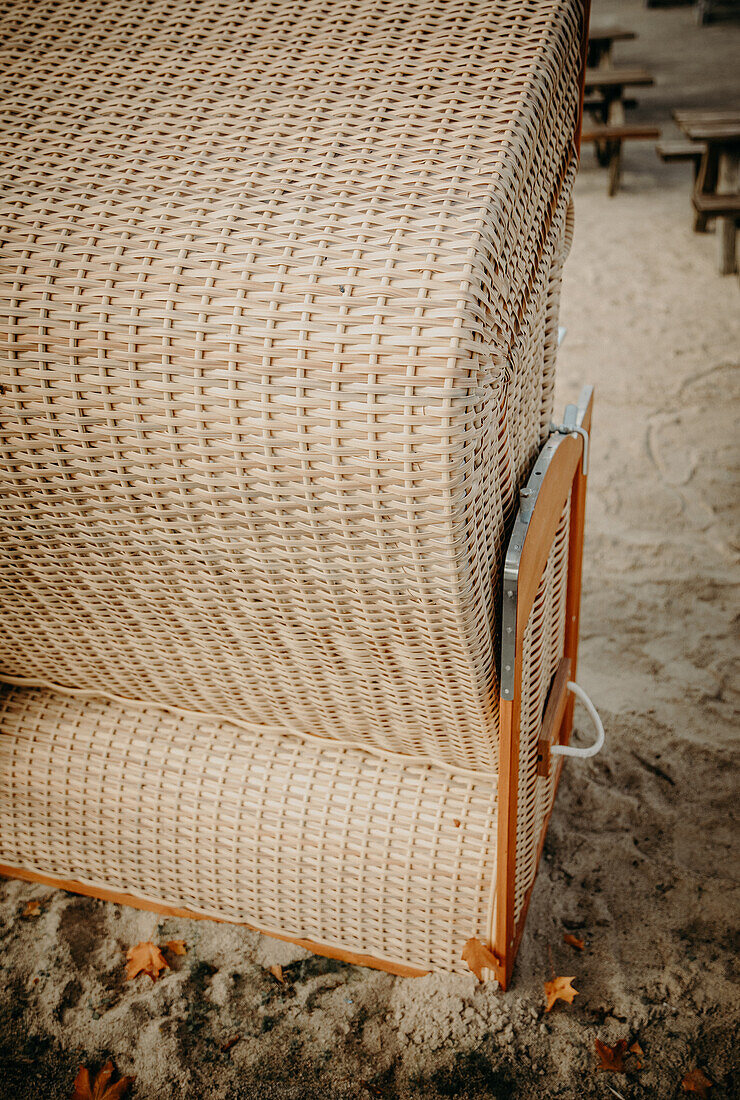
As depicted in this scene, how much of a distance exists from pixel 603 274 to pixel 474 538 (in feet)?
13.4

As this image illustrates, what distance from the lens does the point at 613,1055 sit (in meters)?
1.57

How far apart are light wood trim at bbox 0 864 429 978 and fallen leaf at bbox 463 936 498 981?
14cm

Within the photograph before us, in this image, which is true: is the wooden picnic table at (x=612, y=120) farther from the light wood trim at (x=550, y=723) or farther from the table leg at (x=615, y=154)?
the light wood trim at (x=550, y=723)

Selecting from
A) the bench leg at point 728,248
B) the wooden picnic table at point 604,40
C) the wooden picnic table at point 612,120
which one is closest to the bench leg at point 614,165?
the wooden picnic table at point 612,120

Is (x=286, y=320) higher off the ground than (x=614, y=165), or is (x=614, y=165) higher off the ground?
(x=286, y=320)

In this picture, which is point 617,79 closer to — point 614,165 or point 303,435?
point 614,165

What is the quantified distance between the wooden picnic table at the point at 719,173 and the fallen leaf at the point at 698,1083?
Answer: 4.20 meters

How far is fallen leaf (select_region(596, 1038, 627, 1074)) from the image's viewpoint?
1553mm

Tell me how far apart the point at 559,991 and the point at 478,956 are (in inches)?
9.2

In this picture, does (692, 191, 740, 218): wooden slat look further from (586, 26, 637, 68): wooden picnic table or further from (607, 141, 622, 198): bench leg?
(586, 26, 637, 68): wooden picnic table

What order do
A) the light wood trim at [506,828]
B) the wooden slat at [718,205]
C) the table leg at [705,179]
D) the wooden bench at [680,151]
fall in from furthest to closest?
the wooden bench at [680,151] < the table leg at [705,179] < the wooden slat at [718,205] < the light wood trim at [506,828]

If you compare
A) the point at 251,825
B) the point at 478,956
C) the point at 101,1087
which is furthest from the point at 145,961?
the point at 478,956

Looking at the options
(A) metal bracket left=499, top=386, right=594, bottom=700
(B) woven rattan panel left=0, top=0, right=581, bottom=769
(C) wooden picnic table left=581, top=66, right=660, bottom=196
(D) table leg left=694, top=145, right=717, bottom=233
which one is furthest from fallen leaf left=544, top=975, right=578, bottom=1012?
(C) wooden picnic table left=581, top=66, right=660, bottom=196

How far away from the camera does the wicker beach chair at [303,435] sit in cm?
98
